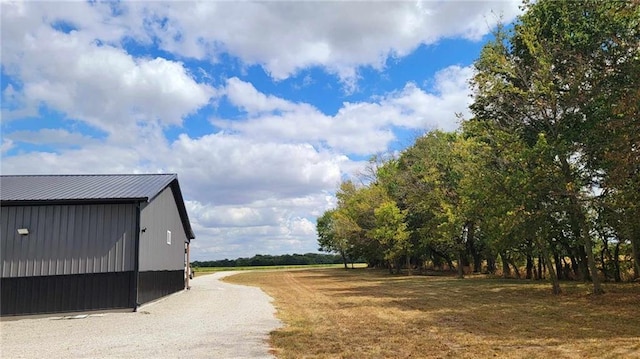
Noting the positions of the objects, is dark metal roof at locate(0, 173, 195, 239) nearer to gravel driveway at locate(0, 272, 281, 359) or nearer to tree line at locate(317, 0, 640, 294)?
gravel driveway at locate(0, 272, 281, 359)

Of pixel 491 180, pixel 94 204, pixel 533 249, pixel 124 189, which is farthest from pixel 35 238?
pixel 533 249

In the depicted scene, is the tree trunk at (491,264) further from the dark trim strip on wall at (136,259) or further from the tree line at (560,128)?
the dark trim strip on wall at (136,259)

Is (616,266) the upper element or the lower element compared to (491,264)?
upper

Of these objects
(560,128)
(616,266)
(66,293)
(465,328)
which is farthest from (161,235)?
(616,266)

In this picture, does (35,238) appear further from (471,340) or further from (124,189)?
(471,340)

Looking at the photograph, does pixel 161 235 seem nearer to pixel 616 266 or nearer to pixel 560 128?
pixel 560 128

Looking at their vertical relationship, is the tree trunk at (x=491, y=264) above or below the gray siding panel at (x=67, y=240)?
below

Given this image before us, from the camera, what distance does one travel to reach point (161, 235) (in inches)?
771

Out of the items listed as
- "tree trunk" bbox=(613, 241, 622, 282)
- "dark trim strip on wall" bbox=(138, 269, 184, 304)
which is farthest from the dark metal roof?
"tree trunk" bbox=(613, 241, 622, 282)

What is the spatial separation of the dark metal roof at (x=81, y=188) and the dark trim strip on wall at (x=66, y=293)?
2470 millimetres

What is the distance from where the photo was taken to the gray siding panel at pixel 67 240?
50.9 ft

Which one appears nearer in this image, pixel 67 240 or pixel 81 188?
pixel 67 240

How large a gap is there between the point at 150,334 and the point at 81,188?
824cm

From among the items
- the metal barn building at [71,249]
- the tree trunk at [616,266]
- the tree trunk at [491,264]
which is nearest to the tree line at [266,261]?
the tree trunk at [491,264]
